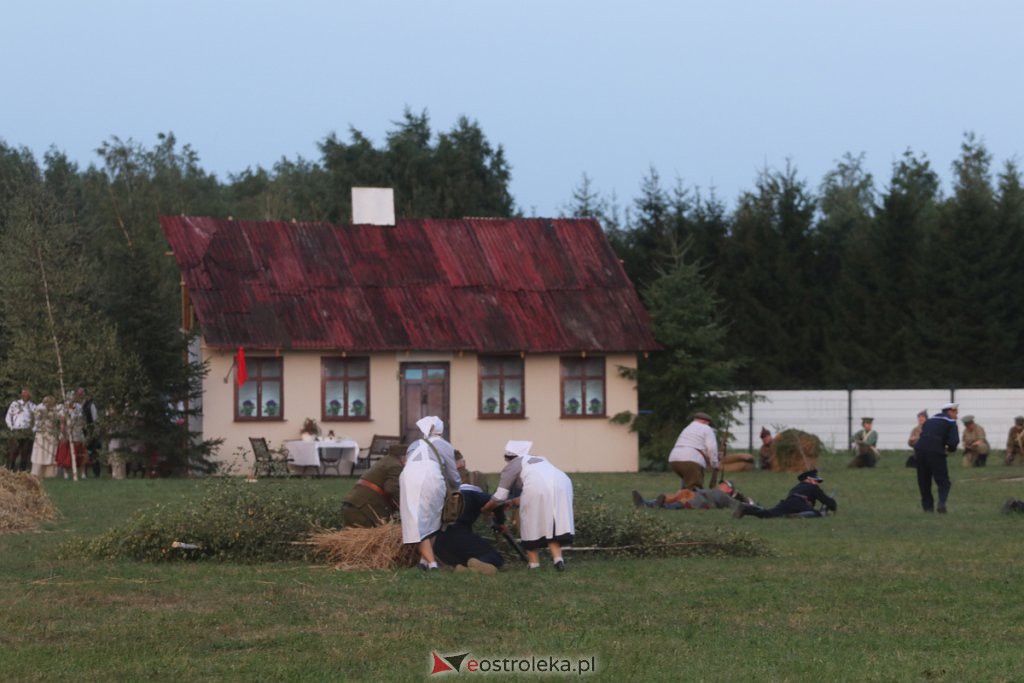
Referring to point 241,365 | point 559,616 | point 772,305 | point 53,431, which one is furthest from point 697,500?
point 772,305

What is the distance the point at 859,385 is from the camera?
4950 centimetres

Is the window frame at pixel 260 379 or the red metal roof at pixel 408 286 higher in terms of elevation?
the red metal roof at pixel 408 286

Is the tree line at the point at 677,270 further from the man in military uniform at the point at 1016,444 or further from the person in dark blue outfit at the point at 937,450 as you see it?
the person in dark blue outfit at the point at 937,450

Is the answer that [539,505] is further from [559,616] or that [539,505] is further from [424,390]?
[424,390]

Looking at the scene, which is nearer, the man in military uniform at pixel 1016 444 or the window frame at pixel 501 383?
the man in military uniform at pixel 1016 444

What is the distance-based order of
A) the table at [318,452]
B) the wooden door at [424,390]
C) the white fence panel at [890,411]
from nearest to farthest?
the table at [318,452] → the wooden door at [424,390] → the white fence panel at [890,411]

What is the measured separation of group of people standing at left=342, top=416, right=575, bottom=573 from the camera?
52.2 ft

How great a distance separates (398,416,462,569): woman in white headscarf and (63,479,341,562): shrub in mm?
1381

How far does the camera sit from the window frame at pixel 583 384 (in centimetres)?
3847

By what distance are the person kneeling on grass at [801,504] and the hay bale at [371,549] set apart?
713cm

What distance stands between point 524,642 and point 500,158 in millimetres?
58149

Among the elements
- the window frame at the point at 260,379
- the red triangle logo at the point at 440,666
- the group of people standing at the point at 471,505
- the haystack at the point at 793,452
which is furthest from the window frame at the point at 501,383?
the red triangle logo at the point at 440,666

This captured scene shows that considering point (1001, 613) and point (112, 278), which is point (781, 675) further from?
point (112, 278)

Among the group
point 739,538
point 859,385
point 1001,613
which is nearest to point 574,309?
point 859,385
